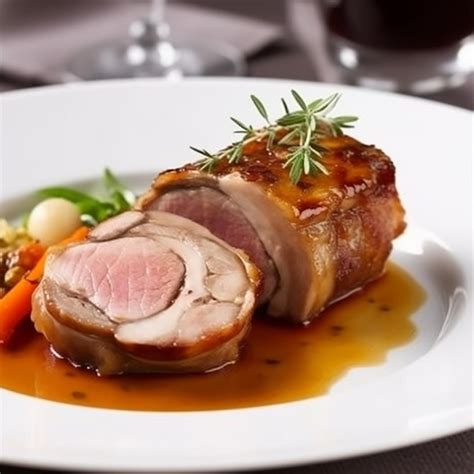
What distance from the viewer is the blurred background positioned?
18.1ft

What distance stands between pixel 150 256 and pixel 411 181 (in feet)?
4.35

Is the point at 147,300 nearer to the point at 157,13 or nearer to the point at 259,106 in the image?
the point at 259,106

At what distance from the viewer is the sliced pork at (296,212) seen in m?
3.49

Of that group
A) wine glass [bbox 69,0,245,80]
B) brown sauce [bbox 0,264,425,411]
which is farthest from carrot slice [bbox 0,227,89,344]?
wine glass [bbox 69,0,245,80]

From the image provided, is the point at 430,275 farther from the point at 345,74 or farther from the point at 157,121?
the point at 345,74

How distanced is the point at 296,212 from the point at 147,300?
49cm

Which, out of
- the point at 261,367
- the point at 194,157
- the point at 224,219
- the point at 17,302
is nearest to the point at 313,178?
the point at 224,219

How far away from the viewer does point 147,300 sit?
10.9 ft

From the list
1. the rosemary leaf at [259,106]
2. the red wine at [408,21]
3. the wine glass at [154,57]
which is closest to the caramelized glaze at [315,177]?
the rosemary leaf at [259,106]

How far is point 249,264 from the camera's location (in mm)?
3469

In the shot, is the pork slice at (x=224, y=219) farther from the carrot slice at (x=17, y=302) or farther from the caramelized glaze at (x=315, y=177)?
the carrot slice at (x=17, y=302)

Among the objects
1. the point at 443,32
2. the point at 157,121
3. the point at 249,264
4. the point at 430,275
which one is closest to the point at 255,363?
the point at 249,264

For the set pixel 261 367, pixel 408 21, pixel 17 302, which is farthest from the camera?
pixel 408 21

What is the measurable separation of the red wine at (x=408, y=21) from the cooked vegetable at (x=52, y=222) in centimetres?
197
